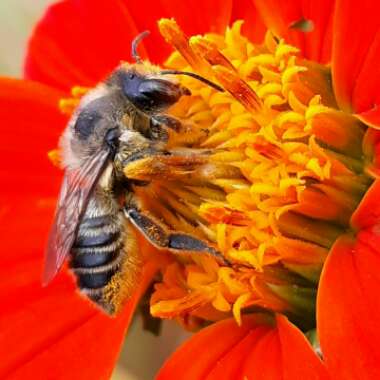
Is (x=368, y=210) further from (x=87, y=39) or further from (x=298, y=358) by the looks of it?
(x=87, y=39)

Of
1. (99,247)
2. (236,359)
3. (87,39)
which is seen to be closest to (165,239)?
(99,247)

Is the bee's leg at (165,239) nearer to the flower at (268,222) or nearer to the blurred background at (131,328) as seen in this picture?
the flower at (268,222)

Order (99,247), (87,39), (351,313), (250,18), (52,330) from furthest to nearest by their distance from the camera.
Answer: (87,39)
(250,18)
(52,330)
(99,247)
(351,313)

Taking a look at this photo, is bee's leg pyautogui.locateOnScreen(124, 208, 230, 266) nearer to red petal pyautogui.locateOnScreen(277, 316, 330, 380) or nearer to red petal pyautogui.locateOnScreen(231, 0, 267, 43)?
red petal pyautogui.locateOnScreen(277, 316, 330, 380)

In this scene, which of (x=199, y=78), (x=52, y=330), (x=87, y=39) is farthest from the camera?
(x=87, y=39)

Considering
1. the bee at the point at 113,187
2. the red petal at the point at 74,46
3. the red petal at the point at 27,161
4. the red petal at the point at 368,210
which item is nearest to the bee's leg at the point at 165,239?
the bee at the point at 113,187

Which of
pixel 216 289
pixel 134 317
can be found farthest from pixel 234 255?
pixel 134 317
